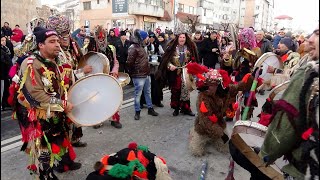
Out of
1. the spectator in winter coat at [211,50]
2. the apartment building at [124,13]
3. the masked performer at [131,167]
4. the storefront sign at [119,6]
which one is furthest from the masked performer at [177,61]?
the storefront sign at [119,6]

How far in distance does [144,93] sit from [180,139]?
1756mm

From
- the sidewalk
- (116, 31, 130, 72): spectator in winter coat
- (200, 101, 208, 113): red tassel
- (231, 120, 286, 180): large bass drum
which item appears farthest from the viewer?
(116, 31, 130, 72): spectator in winter coat

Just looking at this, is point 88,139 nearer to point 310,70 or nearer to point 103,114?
point 103,114

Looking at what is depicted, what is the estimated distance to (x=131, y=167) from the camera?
227 cm

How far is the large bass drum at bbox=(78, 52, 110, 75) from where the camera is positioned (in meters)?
4.45

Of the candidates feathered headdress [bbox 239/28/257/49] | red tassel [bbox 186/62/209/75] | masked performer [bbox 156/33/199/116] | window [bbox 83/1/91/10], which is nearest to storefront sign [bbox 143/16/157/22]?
window [bbox 83/1/91/10]

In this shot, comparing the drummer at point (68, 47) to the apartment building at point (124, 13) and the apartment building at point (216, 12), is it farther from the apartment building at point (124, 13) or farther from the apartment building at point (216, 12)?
the apartment building at point (216, 12)

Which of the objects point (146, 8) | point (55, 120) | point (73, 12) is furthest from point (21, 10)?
point (55, 120)

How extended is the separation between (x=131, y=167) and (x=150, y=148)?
2.38 m

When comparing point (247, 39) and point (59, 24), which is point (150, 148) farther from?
point (247, 39)

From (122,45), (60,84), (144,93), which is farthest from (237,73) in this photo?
(122,45)

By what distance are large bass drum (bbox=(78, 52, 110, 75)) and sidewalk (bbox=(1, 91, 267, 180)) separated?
1261 mm

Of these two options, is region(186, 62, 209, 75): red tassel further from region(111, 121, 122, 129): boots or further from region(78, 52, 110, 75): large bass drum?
region(111, 121, 122, 129): boots

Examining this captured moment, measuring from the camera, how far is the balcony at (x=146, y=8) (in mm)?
32344
